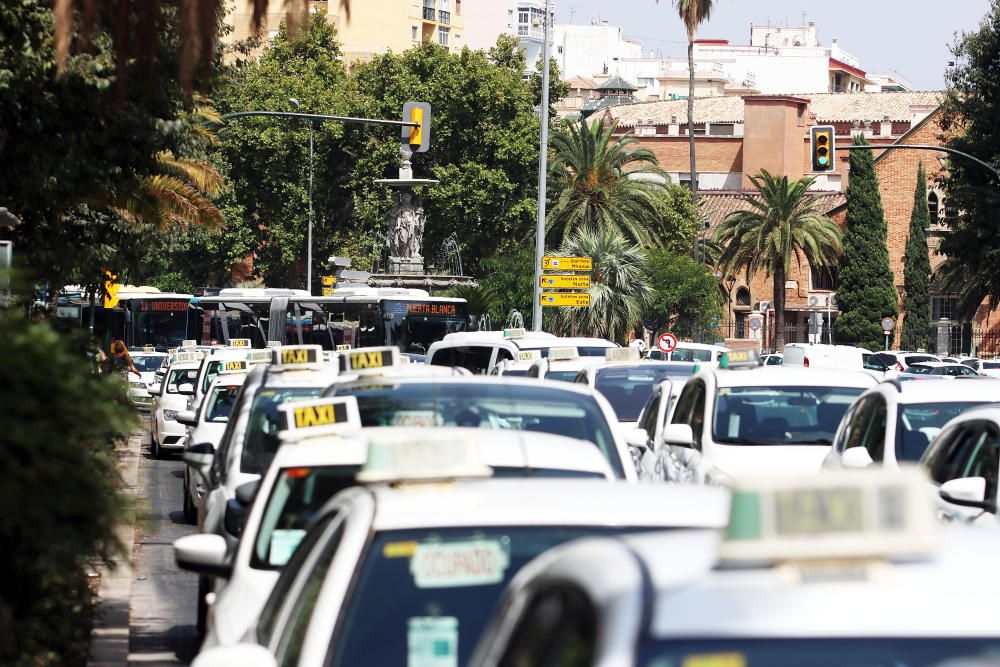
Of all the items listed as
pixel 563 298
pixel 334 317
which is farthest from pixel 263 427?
pixel 334 317

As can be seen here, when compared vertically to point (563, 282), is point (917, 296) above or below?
below

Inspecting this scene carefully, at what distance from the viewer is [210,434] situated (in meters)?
17.4

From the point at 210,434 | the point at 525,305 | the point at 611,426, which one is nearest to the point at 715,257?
the point at 525,305

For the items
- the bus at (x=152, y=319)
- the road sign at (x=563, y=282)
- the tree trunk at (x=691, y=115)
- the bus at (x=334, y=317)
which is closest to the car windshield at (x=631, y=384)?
the road sign at (x=563, y=282)

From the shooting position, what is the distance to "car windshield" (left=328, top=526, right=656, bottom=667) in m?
4.83

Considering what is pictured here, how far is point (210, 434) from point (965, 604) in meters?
15.1

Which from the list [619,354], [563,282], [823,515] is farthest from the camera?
[563,282]

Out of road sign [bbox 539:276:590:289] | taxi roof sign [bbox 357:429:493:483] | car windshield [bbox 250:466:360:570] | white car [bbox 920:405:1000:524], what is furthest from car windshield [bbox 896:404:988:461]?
road sign [bbox 539:276:590:289]

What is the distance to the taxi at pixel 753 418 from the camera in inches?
519

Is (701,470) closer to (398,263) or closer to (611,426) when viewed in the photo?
(611,426)

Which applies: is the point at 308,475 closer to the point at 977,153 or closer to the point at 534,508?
the point at 534,508

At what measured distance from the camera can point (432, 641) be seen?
195 inches

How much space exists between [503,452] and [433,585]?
189 cm

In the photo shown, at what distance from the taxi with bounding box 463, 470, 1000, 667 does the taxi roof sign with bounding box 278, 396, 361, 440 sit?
4.19 metres
